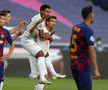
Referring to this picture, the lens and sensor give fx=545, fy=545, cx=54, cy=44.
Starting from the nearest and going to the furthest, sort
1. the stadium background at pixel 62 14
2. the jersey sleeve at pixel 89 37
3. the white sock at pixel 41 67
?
1. the jersey sleeve at pixel 89 37
2. the white sock at pixel 41 67
3. the stadium background at pixel 62 14

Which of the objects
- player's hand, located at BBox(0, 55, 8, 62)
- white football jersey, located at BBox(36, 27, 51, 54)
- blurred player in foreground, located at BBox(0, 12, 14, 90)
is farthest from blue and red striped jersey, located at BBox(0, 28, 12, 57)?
white football jersey, located at BBox(36, 27, 51, 54)

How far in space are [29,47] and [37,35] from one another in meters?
0.44

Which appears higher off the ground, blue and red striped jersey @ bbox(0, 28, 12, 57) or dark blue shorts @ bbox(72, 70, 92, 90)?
blue and red striped jersey @ bbox(0, 28, 12, 57)

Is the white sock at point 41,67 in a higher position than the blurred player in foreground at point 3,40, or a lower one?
lower

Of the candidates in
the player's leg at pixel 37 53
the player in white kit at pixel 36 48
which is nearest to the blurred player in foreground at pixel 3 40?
the player in white kit at pixel 36 48

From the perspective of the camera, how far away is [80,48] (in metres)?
9.52

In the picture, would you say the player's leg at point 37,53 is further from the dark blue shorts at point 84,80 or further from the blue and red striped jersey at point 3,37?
the dark blue shorts at point 84,80

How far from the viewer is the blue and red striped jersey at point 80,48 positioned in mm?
9406

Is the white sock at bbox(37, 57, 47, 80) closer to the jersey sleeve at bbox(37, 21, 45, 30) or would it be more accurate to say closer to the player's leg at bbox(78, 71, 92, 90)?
the jersey sleeve at bbox(37, 21, 45, 30)

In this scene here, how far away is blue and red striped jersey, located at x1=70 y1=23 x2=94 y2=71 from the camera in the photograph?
941cm

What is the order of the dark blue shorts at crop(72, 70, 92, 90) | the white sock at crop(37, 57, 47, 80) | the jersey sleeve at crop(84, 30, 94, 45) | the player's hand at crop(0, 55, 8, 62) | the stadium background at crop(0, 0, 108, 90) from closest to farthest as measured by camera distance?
the jersey sleeve at crop(84, 30, 94, 45), the dark blue shorts at crop(72, 70, 92, 90), the player's hand at crop(0, 55, 8, 62), the white sock at crop(37, 57, 47, 80), the stadium background at crop(0, 0, 108, 90)

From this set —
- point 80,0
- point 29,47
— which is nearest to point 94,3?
point 80,0

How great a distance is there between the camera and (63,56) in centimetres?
2284

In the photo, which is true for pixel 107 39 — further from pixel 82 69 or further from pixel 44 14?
pixel 82 69
